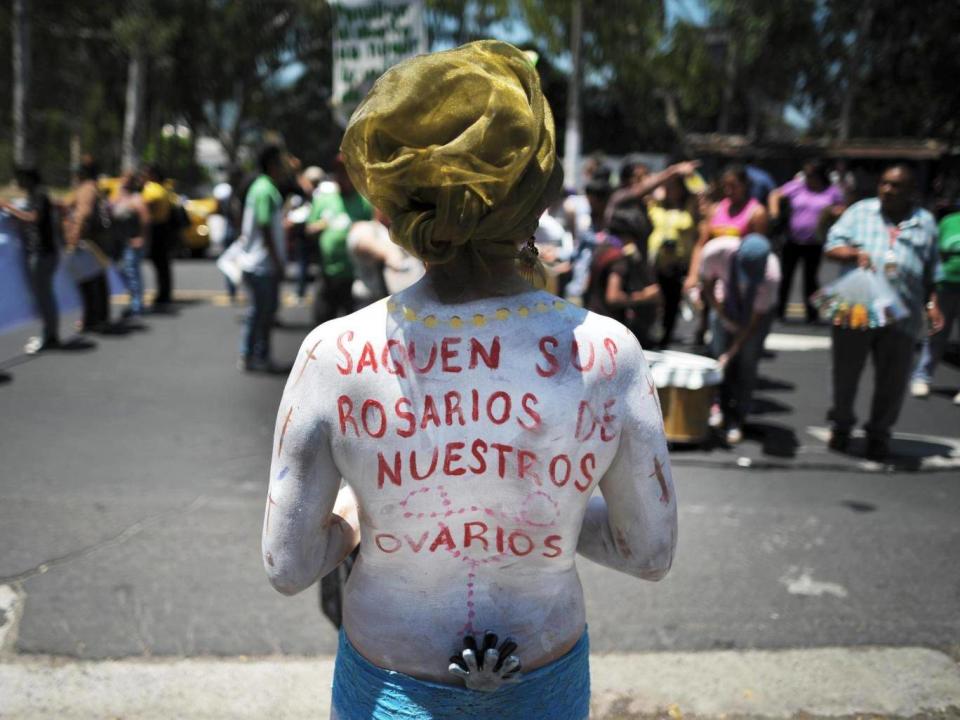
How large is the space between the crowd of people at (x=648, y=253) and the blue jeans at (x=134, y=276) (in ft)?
0.07

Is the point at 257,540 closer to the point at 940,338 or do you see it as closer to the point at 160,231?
the point at 940,338

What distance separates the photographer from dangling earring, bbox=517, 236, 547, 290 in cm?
159

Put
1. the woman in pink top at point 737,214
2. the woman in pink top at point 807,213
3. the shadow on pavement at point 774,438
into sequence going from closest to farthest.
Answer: the shadow on pavement at point 774,438, the woman in pink top at point 737,214, the woman in pink top at point 807,213

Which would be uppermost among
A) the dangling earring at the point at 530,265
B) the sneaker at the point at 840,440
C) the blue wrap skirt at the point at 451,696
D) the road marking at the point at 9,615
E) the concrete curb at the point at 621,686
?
the dangling earring at the point at 530,265

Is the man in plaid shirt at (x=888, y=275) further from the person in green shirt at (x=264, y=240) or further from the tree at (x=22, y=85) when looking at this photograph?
the tree at (x=22, y=85)

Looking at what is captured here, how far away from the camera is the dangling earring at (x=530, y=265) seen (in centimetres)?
159

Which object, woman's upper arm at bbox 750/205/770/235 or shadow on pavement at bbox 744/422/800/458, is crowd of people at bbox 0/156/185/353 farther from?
shadow on pavement at bbox 744/422/800/458

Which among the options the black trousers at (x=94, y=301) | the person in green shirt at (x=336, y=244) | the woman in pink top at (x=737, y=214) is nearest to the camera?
the woman in pink top at (x=737, y=214)

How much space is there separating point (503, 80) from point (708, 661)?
2816mm

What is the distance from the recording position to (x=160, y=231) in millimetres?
11922

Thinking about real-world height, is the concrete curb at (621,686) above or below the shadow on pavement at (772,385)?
below

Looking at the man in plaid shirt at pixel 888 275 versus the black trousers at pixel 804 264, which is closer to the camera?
the man in plaid shirt at pixel 888 275

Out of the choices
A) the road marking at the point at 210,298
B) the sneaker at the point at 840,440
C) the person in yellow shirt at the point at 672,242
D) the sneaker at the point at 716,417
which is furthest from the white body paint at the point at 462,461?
the road marking at the point at 210,298

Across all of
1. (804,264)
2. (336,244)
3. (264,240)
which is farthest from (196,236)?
(336,244)
